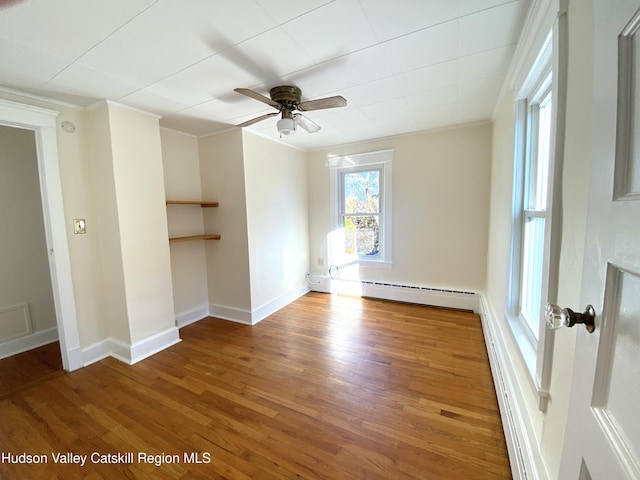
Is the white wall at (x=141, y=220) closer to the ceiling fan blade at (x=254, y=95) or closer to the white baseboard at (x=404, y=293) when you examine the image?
the ceiling fan blade at (x=254, y=95)

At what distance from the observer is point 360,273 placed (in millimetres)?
3963

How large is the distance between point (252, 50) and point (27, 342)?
142 inches

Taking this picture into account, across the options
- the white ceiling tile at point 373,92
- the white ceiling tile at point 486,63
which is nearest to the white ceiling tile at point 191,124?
the white ceiling tile at point 373,92

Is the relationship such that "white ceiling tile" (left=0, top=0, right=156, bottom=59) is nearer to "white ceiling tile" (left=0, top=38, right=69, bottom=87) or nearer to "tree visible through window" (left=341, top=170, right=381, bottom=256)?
"white ceiling tile" (left=0, top=38, right=69, bottom=87)

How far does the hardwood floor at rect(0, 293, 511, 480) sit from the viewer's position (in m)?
1.38

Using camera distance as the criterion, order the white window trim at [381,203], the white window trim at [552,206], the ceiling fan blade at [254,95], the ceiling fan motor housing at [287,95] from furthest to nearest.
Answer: the white window trim at [381,203], the ceiling fan motor housing at [287,95], the ceiling fan blade at [254,95], the white window trim at [552,206]

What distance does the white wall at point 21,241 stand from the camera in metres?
2.53

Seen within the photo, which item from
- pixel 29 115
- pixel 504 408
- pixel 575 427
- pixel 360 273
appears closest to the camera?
pixel 575 427

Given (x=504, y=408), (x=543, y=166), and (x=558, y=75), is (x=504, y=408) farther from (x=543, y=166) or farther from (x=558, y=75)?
(x=558, y=75)

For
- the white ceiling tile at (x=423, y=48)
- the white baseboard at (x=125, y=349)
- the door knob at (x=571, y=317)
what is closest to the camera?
the door knob at (x=571, y=317)

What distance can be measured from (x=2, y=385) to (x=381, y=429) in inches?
118

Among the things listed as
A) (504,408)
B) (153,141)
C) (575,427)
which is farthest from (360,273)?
(575,427)

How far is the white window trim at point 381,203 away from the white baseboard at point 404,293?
1.03 feet

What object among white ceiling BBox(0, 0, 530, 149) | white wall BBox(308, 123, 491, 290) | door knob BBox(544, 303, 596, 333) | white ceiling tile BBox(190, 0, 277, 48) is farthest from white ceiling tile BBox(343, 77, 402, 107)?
door knob BBox(544, 303, 596, 333)
